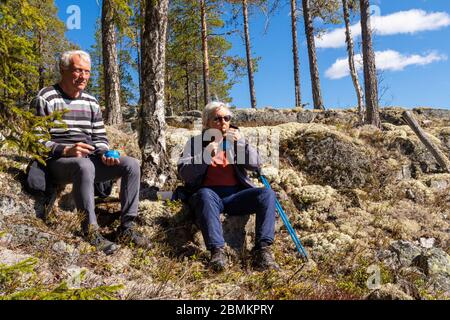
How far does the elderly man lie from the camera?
417 cm

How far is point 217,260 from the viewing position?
405cm

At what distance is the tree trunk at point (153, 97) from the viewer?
6.04 meters

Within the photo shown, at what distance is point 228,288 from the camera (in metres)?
3.71

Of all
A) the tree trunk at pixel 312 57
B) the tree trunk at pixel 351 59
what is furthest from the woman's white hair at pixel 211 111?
the tree trunk at pixel 312 57

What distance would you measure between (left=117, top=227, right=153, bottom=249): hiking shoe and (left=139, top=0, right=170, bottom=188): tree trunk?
5.38 ft

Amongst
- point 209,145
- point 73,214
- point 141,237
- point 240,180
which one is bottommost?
point 141,237

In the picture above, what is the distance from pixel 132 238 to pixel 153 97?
259cm

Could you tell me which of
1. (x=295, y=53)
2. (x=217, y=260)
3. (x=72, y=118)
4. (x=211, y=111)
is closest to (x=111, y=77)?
(x=72, y=118)

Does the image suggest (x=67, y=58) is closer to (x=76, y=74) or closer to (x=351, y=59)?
(x=76, y=74)

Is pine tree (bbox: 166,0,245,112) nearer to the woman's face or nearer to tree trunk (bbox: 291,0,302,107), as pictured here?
tree trunk (bbox: 291,0,302,107)

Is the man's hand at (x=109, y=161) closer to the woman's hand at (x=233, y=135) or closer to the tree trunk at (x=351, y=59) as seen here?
the woman's hand at (x=233, y=135)

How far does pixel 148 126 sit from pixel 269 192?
8.17 ft
